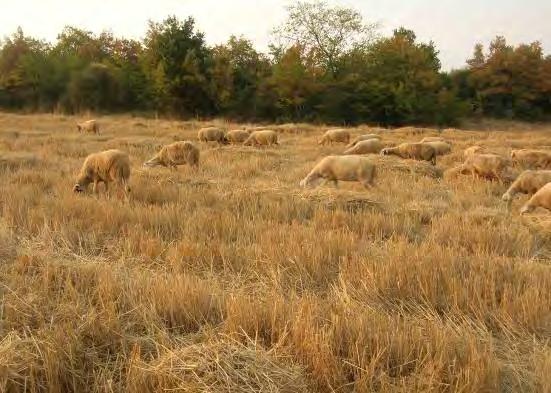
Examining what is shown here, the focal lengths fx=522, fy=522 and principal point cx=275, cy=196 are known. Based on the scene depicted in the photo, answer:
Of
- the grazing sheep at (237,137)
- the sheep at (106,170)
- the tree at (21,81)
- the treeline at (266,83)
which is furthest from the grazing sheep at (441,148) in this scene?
the tree at (21,81)

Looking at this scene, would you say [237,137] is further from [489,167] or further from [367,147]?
[489,167]

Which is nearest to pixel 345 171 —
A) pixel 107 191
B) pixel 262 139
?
pixel 107 191

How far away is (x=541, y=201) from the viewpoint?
28.8 ft

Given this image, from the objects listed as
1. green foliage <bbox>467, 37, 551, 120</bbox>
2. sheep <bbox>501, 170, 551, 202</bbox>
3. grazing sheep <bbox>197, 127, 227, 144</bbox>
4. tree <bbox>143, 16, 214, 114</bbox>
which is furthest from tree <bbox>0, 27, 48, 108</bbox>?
sheep <bbox>501, 170, 551, 202</bbox>

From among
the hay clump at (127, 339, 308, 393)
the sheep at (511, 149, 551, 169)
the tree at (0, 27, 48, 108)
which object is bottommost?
the sheep at (511, 149, 551, 169)

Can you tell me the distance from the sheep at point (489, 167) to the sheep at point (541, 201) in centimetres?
388

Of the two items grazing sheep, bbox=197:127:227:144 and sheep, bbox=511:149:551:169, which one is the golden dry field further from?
grazing sheep, bbox=197:127:227:144

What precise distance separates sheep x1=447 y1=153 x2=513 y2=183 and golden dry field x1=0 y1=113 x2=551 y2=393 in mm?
4291

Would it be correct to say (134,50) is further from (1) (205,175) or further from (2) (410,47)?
(1) (205,175)

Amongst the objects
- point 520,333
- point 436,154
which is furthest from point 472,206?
point 436,154

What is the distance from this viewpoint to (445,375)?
2.83m

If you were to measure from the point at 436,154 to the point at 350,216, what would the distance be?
11.7 meters

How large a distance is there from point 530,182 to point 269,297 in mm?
8297

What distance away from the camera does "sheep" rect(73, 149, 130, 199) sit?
35.6 feet
